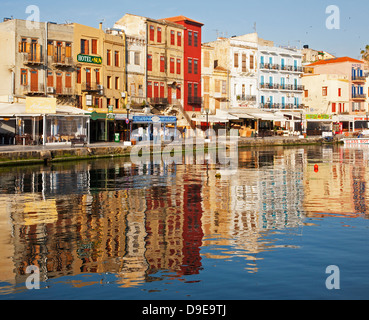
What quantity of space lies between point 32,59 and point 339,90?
5446 centimetres

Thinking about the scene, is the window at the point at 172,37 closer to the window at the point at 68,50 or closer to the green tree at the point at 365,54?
the window at the point at 68,50

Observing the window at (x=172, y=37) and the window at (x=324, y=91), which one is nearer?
the window at (x=172, y=37)

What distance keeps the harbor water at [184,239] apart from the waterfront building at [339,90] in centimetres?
6261

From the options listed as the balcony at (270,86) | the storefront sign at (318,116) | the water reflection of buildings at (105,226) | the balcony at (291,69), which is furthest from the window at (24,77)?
the storefront sign at (318,116)

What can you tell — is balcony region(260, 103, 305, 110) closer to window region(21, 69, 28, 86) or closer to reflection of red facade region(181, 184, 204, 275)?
window region(21, 69, 28, 86)

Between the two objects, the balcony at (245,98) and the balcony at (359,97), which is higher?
the balcony at (359,97)

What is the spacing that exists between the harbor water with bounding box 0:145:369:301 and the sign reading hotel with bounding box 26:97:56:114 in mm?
15563

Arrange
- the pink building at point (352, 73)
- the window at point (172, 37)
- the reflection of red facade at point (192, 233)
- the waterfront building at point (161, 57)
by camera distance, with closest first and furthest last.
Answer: the reflection of red facade at point (192, 233) → the waterfront building at point (161, 57) → the window at point (172, 37) → the pink building at point (352, 73)

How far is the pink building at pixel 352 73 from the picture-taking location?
9038 cm

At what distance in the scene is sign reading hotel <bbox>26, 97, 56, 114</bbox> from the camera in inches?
1677

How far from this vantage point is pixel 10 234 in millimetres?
15297

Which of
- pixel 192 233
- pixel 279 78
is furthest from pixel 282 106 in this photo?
pixel 192 233

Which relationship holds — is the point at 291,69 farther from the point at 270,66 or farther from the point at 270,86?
the point at 270,86

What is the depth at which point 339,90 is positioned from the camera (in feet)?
290
